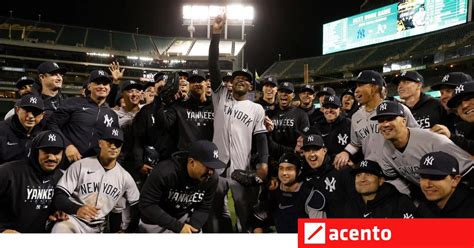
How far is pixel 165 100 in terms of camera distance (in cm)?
518

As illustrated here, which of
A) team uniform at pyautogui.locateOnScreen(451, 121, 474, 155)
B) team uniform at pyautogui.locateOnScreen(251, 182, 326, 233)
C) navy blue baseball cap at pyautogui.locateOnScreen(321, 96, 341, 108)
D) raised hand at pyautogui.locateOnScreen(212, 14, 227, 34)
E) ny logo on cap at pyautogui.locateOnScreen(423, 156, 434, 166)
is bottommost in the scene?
team uniform at pyautogui.locateOnScreen(251, 182, 326, 233)

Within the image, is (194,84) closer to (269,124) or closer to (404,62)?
(269,124)

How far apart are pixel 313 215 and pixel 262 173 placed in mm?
729

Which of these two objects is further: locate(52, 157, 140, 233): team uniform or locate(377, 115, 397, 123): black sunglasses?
locate(52, 157, 140, 233): team uniform

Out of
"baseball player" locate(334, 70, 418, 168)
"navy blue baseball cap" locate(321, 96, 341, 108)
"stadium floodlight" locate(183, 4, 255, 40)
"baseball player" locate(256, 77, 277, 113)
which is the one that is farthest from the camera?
"stadium floodlight" locate(183, 4, 255, 40)

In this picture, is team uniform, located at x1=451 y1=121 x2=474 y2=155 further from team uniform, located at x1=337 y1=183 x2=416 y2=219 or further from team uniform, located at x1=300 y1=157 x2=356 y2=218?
team uniform, located at x1=300 y1=157 x2=356 y2=218

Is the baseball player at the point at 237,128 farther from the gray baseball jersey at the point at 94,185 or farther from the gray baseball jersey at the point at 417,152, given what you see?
the gray baseball jersey at the point at 417,152

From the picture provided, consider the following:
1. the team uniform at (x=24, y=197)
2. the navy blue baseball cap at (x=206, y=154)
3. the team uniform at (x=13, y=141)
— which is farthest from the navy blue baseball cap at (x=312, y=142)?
the team uniform at (x=13, y=141)

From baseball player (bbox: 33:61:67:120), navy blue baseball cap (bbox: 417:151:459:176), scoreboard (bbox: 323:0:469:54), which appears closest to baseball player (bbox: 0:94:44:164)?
baseball player (bbox: 33:61:67:120)

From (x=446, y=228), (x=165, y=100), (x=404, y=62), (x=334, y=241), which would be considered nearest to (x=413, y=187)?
(x=446, y=228)

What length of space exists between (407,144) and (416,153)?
106mm

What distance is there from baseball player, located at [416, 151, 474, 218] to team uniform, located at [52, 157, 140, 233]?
9.21 ft

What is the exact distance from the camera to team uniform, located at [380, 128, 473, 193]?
372 centimetres

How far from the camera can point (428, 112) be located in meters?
4.52
